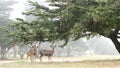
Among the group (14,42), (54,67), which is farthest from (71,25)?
(54,67)

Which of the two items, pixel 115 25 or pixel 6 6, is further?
pixel 6 6

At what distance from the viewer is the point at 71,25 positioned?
981 inches

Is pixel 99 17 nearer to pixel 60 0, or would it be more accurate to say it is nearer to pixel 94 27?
pixel 94 27

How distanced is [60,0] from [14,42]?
15.3 ft

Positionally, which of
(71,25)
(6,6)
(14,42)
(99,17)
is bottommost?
(6,6)

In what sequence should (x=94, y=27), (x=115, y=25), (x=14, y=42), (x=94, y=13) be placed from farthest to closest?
(x=14, y=42), (x=94, y=27), (x=115, y=25), (x=94, y=13)

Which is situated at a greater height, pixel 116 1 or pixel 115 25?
pixel 116 1

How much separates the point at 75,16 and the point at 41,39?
3.45 meters

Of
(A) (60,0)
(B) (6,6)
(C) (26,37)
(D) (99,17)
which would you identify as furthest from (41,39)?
(B) (6,6)

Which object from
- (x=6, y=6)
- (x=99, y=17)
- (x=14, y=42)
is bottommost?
(x=6, y=6)

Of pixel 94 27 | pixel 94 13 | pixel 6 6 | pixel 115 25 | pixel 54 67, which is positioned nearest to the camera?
pixel 54 67

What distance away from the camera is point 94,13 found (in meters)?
21.4

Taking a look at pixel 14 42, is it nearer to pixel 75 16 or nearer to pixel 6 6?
pixel 75 16

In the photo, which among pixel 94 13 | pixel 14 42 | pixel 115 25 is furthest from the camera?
pixel 14 42
